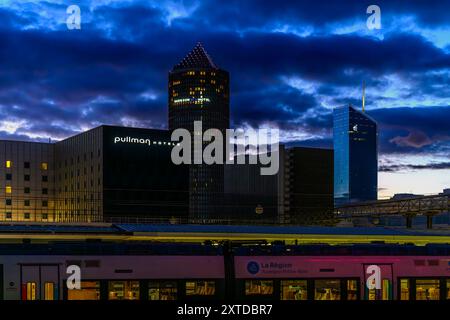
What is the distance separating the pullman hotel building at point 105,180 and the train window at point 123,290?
288 ft

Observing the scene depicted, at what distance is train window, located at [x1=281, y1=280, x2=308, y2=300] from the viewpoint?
27000mm

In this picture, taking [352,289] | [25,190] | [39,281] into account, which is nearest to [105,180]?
[25,190]

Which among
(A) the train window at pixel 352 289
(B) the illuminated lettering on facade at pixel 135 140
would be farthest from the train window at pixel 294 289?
(B) the illuminated lettering on facade at pixel 135 140

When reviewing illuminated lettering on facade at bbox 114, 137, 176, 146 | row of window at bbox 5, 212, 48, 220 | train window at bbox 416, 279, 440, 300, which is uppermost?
illuminated lettering on facade at bbox 114, 137, 176, 146

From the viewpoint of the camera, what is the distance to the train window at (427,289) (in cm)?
2888

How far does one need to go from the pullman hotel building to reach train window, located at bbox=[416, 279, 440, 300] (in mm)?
86829

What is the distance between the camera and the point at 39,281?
2506 centimetres

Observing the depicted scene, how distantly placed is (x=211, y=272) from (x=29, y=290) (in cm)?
778

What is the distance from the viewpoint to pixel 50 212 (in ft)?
472

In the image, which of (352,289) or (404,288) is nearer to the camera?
(352,289)

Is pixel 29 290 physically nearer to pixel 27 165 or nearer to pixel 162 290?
pixel 162 290

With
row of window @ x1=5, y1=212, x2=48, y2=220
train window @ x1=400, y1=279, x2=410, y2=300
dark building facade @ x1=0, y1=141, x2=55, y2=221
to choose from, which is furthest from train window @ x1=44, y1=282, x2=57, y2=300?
row of window @ x1=5, y1=212, x2=48, y2=220

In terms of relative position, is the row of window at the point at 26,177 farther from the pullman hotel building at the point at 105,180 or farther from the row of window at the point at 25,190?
the row of window at the point at 25,190

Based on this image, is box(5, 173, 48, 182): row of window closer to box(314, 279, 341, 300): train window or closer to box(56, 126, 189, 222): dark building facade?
box(56, 126, 189, 222): dark building facade
